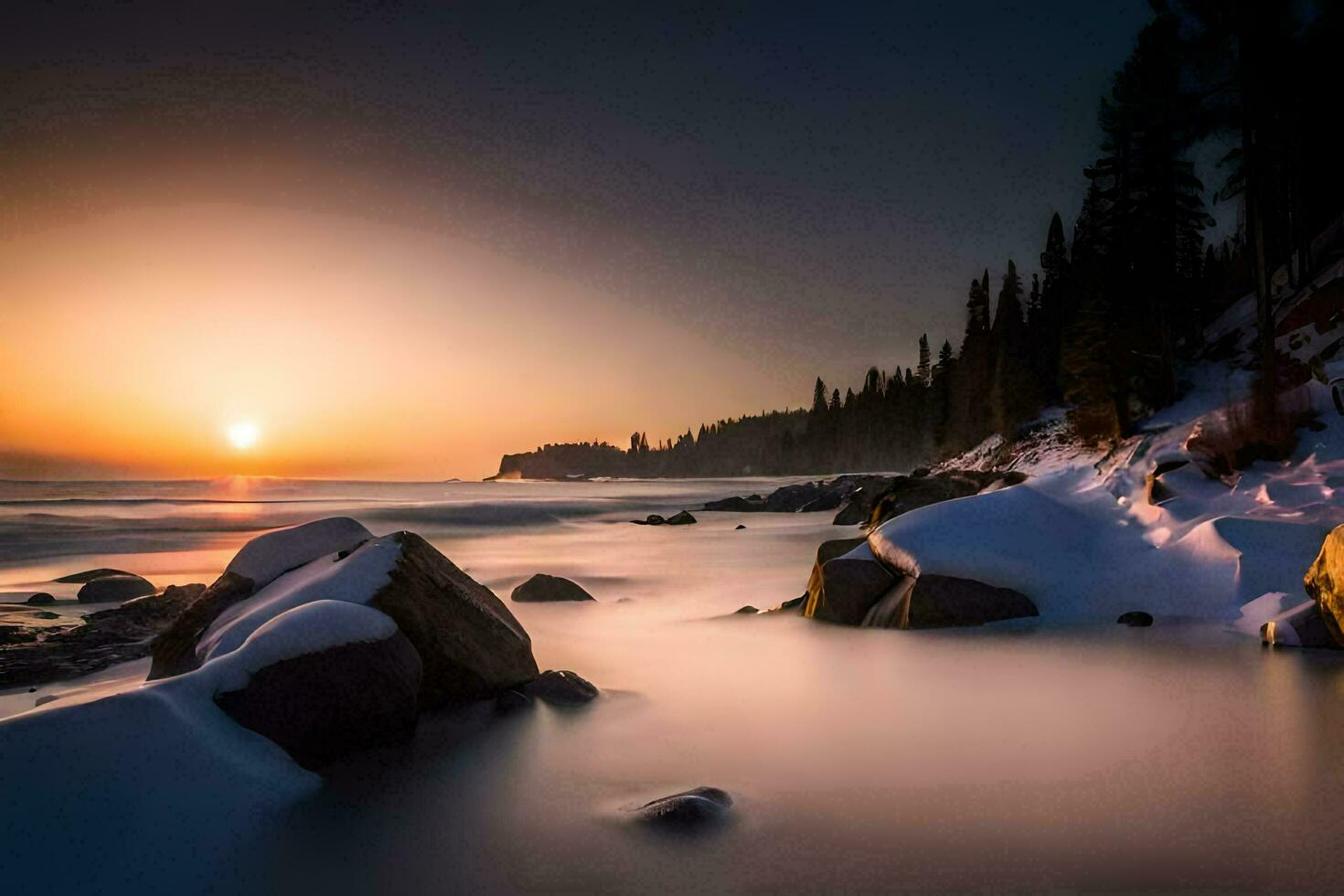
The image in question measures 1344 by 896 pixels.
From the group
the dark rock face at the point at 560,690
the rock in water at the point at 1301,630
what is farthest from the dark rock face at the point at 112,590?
the rock in water at the point at 1301,630

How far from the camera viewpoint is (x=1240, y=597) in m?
8.37

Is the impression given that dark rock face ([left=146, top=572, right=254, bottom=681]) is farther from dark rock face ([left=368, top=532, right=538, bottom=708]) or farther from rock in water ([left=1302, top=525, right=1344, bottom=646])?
rock in water ([left=1302, top=525, right=1344, bottom=646])

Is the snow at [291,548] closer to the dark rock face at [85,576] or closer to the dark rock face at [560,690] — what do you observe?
the dark rock face at [560,690]

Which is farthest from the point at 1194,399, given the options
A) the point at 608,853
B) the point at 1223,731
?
the point at 608,853

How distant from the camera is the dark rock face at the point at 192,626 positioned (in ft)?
20.4

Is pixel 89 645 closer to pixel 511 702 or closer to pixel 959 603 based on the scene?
pixel 511 702

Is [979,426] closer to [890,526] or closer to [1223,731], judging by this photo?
[890,526]

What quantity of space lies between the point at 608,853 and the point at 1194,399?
27.8 metres

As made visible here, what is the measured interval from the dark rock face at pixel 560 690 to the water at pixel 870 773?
0.17 metres

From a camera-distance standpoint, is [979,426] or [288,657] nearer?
[288,657]

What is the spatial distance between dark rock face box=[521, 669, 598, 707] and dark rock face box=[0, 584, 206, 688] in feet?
16.1

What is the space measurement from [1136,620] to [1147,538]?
197 cm

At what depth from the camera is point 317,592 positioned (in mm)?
5566

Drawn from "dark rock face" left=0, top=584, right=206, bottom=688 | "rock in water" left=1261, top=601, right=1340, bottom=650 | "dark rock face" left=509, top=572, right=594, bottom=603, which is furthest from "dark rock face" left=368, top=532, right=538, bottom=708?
"rock in water" left=1261, top=601, right=1340, bottom=650
